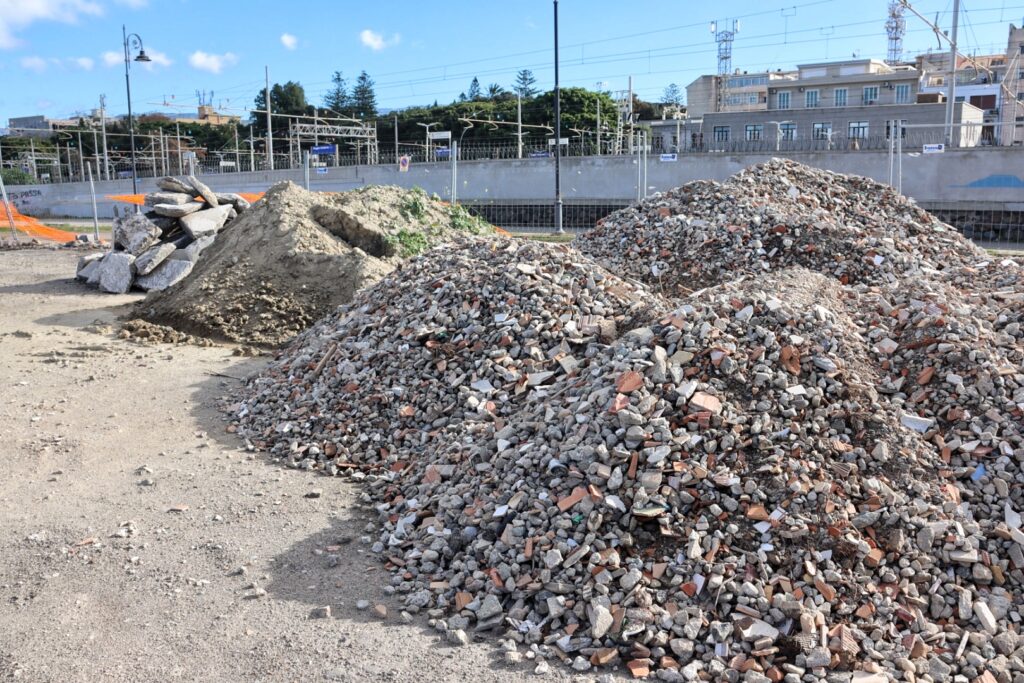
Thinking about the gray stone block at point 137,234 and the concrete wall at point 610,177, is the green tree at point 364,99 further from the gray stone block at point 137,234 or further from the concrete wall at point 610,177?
the gray stone block at point 137,234

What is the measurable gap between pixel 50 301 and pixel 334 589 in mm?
11927

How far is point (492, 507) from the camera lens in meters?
5.13

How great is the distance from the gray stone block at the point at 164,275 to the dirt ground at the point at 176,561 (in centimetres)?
633

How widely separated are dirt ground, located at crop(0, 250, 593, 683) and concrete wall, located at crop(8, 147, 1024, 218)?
77.5 ft

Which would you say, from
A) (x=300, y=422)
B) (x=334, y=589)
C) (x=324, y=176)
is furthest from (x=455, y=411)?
(x=324, y=176)

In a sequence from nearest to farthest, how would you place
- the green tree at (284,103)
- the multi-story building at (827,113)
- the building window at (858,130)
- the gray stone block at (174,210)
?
1. the gray stone block at (174,210)
2. the multi-story building at (827,113)
3. the building window at (858,130)
4. the green tree at (284,103)

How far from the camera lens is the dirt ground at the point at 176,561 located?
427 centimetres

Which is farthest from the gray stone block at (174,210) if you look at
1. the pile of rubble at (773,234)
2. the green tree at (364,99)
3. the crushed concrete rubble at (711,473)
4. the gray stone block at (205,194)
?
the green tree at (364,99)

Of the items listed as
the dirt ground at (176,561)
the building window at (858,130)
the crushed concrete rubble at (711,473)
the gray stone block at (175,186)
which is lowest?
the dirt ground at (176,561)

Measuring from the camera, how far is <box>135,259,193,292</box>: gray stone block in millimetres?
15180

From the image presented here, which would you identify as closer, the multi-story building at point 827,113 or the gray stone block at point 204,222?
the gray stone block at point 204,222

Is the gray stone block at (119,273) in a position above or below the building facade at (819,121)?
below

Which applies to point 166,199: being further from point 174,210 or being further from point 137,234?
point 137,234

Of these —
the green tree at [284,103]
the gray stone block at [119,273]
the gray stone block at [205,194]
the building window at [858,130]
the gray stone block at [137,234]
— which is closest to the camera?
the gray stone block at [119,273]
